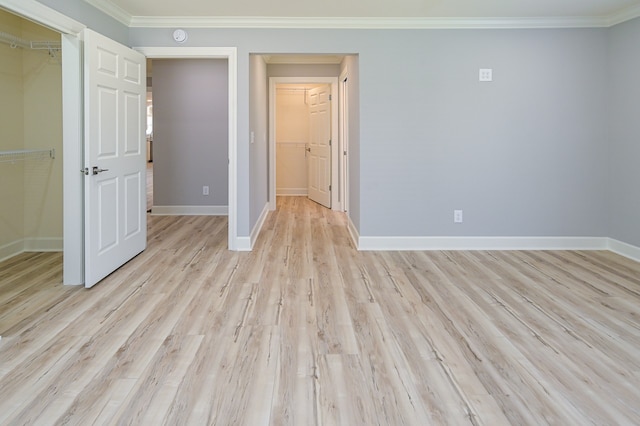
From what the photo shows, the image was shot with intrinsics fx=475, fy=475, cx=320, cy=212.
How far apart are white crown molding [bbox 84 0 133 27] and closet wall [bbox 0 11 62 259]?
638 mm

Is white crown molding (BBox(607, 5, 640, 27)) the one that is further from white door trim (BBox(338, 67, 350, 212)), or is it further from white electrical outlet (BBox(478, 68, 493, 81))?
white door trim (BBox(338, 67, 350, 212))

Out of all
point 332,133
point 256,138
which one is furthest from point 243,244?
point 332,133

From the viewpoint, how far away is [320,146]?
26.3ft

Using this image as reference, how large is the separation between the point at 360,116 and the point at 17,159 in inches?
124

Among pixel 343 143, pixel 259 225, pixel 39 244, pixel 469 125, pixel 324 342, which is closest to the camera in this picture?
pixel 324 342

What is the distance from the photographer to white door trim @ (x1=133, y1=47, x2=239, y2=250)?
4.46 m

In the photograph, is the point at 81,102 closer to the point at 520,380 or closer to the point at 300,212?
the point at 520,380

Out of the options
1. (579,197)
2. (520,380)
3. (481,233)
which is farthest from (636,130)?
(520,380)

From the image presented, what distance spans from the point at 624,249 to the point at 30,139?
5.62 m

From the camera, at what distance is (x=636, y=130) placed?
14.1 ft

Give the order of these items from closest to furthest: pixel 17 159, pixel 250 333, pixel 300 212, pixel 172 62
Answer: pixel 250 333, pixel 17 159, pixel 172 62, pixel 300 212

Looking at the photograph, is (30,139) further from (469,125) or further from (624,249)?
(624,249)

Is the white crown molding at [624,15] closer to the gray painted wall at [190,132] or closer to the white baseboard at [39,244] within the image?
the gray painted wall at [190,132]

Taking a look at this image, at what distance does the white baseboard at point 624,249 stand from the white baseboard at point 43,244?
5.33m
